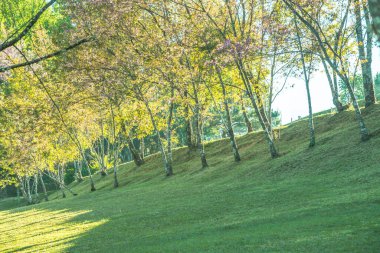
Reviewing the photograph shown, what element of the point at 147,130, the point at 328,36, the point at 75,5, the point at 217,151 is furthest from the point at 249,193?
the point at 147,130

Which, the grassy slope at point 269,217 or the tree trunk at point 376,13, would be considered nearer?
the tree trunk at point 376,13

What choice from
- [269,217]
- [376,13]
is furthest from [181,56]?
[376,13]

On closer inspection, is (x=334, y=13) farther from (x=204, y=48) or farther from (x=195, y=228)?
(x=195, y=228)

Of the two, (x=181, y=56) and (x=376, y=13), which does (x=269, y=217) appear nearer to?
(x=376, y=13)

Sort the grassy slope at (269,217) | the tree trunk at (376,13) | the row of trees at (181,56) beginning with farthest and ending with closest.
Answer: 1. the row of trees at (181,56)
2. the grassy slope at (269,217)
3. the tree trunk at (376,13)

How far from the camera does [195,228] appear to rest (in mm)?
13578

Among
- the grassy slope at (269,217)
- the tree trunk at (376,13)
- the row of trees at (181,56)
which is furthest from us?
the row of trees at (181,56)

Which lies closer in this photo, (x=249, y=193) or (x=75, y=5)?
(x=249, y=193)

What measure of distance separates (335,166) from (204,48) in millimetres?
15538

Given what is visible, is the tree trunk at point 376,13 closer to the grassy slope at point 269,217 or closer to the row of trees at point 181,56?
the grassy slope at point 269,217

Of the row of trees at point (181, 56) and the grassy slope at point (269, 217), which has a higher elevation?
the row of trees at point (181, 56)

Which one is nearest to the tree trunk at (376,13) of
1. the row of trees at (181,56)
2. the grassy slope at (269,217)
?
the grassy slope at (269,217)

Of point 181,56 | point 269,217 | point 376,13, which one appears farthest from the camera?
point 181,56

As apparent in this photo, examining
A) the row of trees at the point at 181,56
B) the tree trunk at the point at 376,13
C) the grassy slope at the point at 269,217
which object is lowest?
the grassy slope at the point at 269,217
